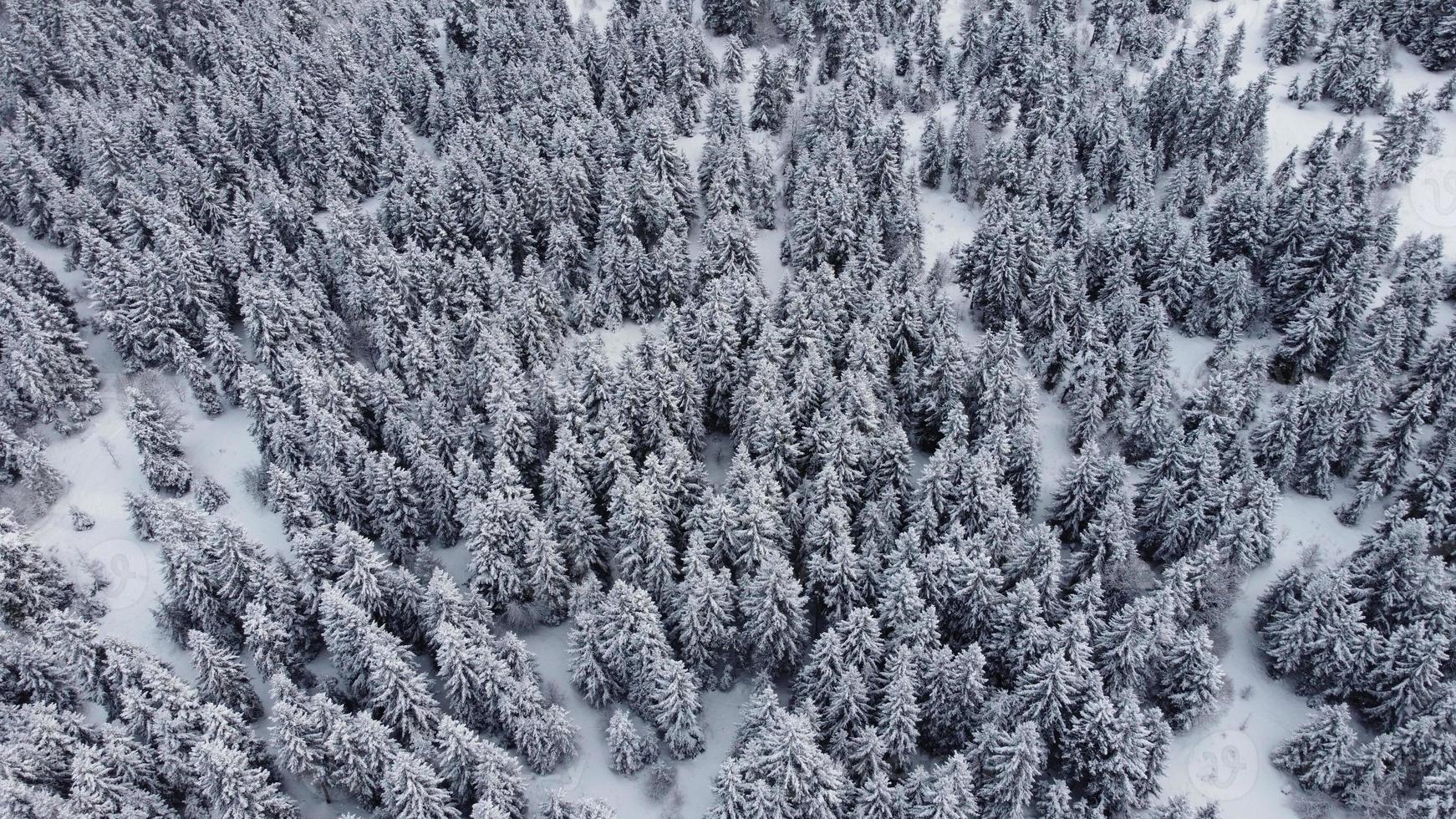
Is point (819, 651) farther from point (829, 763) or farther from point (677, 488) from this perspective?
point (677, 488)

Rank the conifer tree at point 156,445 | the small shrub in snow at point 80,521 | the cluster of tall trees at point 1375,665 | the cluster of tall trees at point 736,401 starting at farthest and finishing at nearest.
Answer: the small shrub in snow at point 80,521, the conifer tree at point 156,445, the cluster of tall trees at point 736,401, the cluster of tall trees at point 1375,665

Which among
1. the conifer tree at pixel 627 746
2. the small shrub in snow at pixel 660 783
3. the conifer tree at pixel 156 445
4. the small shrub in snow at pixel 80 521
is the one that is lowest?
the small shrub in snow at pixel 660 783

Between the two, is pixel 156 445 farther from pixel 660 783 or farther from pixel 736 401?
pixel 660 783

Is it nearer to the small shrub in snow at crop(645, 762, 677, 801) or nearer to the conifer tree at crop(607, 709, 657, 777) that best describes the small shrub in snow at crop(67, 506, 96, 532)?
the conifer tree at crop(607, 709, 657, 777)

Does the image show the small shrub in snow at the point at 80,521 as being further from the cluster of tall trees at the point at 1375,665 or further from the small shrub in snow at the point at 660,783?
the cluster of tall trees at the point at 1375,665

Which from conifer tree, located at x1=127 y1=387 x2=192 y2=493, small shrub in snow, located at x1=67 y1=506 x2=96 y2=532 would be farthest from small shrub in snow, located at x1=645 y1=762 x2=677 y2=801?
small shrub in snow, located at x1=67 y1=506 x2=96 y2=532

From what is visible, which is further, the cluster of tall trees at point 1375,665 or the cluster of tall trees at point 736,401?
the cluster of tall trees at point 736,401

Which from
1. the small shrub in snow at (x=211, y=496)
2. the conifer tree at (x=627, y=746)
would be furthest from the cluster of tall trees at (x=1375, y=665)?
the small shrub in snow at (x=211, y=496)

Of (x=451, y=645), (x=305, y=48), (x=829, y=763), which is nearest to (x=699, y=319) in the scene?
(x=451, y=645)
